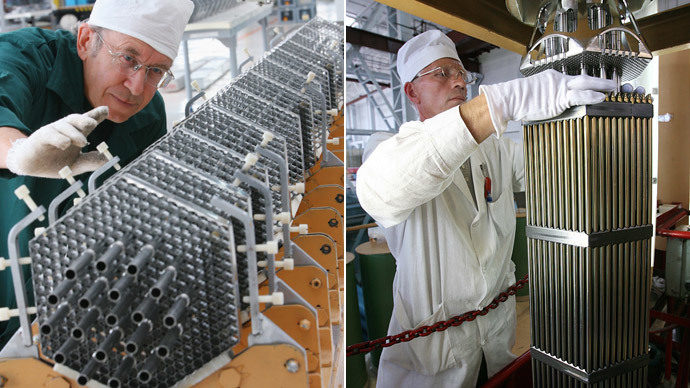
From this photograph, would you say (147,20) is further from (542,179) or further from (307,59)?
(542,179)

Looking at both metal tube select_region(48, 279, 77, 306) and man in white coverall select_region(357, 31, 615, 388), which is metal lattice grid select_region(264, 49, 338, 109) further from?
metal tube select_region(48, 279, 77, 306)

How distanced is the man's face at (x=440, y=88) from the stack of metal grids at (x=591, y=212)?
0.41 m

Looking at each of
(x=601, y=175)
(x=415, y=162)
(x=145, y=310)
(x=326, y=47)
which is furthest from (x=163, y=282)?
(x=326, y=47)

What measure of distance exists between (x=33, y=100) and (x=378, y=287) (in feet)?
6.71

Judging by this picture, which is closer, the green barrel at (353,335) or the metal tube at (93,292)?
the metal tube at (93,292)

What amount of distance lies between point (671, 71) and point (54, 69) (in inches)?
167

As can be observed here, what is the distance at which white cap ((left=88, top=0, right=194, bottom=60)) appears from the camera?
1271 millimetres

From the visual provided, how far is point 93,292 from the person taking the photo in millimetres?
812

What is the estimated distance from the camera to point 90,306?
819mm

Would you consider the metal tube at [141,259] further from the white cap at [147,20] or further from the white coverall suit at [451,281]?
the white cap at [147,20]

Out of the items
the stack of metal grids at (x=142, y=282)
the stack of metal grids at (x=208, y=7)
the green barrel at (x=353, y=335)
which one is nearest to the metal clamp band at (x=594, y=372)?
the stack of metal grids at (x=142, y=282)

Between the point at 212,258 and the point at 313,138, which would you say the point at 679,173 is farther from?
the point at 212,258

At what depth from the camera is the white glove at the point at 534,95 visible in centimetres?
92

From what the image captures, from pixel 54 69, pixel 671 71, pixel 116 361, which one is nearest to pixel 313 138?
pixel 54 69
